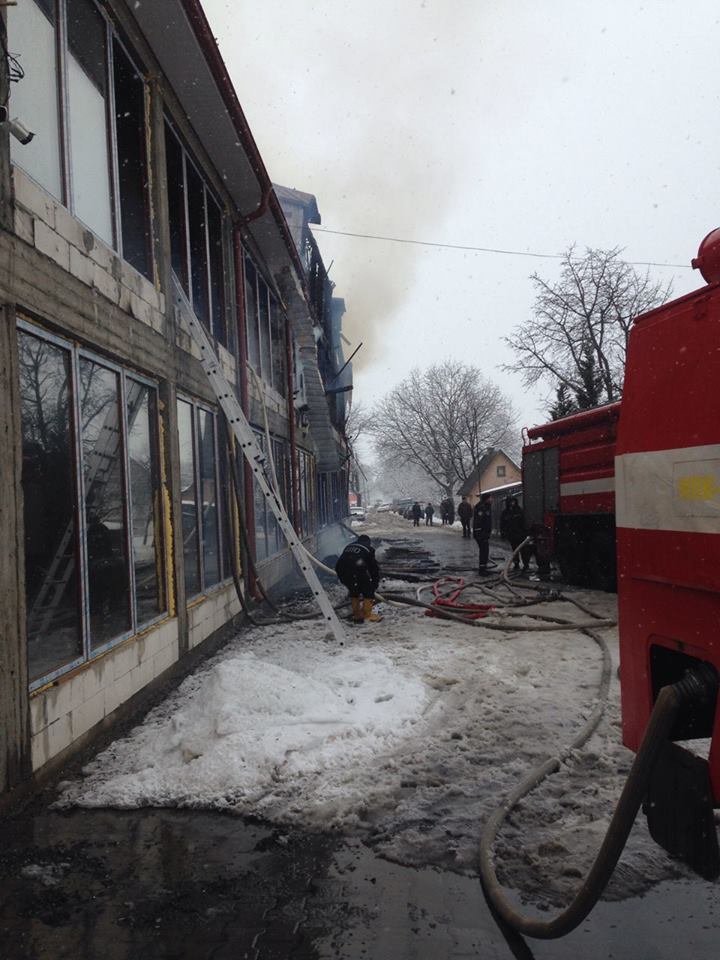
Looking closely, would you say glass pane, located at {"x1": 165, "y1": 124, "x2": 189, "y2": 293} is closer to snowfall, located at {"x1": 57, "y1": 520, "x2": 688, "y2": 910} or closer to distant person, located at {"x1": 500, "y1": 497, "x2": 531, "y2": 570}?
snowfall, located at {"x1": 57, "y1": 520, "x2": 688, "y2": 910}

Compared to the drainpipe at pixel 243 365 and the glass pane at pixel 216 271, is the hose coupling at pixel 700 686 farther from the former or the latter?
the glass pane at pixel 216 271

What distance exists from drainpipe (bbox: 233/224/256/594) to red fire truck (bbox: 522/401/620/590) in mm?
5749

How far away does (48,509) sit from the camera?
4066mm

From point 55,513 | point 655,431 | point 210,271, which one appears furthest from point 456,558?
point 655,431

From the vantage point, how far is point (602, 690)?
17.1 feet

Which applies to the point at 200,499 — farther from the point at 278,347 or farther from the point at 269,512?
the point at 278,347

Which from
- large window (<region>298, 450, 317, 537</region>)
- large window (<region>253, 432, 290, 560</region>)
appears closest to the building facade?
large window (<region>253, 432, 290, 560</region>)

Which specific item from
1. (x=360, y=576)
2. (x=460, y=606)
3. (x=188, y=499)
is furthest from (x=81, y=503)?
(x=460, y=606)

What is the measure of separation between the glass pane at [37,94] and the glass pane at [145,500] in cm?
172

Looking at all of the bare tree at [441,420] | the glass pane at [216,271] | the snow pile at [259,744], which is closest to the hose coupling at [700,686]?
the snow pile at [259,744]

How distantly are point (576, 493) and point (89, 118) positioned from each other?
9.72 metres

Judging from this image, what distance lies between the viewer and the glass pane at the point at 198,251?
7.93m

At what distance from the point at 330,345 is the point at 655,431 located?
2679cm

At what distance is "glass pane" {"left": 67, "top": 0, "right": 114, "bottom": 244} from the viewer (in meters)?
4.73
